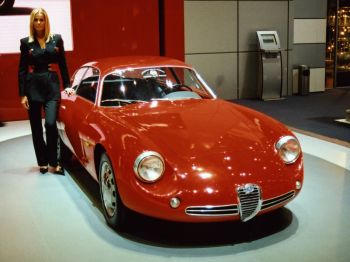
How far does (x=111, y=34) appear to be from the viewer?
973 centimetres

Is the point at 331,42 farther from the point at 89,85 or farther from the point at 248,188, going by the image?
the point at 248,188

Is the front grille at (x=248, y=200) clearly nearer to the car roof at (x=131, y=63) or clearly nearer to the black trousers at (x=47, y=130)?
the car roof at (x=131, y=63)

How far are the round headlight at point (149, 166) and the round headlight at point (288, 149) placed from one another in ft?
3.19

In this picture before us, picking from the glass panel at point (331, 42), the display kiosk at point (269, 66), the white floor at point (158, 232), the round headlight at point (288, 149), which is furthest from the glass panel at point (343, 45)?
the round headlight at point (288, 149)

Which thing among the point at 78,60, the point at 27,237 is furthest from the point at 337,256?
the point at 78,60

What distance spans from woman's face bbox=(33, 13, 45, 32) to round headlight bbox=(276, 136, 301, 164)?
2771mm

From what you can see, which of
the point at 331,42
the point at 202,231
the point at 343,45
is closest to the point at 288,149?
the point at 202,231

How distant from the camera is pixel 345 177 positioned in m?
5.28

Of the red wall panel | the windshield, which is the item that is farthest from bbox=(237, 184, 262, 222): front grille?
the red wall panel

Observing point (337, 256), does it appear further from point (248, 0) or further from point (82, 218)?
point (248, 0)

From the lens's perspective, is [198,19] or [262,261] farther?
[198,19]

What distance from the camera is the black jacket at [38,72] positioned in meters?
5.25

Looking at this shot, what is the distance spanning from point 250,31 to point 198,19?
4.30ft

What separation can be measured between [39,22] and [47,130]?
1138 millimetres
